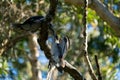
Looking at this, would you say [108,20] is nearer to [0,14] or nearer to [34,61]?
[0,14]

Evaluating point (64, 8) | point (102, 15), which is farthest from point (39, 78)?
point (102, 15)

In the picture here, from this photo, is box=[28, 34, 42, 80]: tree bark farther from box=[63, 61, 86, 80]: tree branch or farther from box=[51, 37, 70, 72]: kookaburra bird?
box=[51, 37, 70, 72]: kookaburra bird

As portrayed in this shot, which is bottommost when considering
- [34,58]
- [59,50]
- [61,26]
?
[34,58]

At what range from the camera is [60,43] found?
9.20ft

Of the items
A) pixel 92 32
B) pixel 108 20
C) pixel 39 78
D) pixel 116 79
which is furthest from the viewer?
pixel 92 32

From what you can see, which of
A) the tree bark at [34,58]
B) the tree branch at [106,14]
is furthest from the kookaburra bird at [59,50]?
the tree bark at [34,58]

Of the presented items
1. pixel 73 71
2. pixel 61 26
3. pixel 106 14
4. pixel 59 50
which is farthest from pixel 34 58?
pixel 59 50

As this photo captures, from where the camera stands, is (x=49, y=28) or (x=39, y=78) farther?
(x=39, y=78)

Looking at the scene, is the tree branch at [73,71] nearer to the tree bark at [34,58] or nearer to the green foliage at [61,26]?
the green foliage at [61,26]

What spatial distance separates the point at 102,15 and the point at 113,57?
14.3ft

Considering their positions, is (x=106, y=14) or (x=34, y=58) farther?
(x=34, y=58)

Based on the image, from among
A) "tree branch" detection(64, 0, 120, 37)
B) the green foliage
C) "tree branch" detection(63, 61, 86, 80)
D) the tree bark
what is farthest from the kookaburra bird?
the tree bark

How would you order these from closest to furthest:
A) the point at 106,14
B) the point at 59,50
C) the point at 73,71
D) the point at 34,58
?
the point at 59,50 < the point at 73,71 < the point at 106,14 < the point at 34,58

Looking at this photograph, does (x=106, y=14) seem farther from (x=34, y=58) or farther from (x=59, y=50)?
(x=34, y=58)
